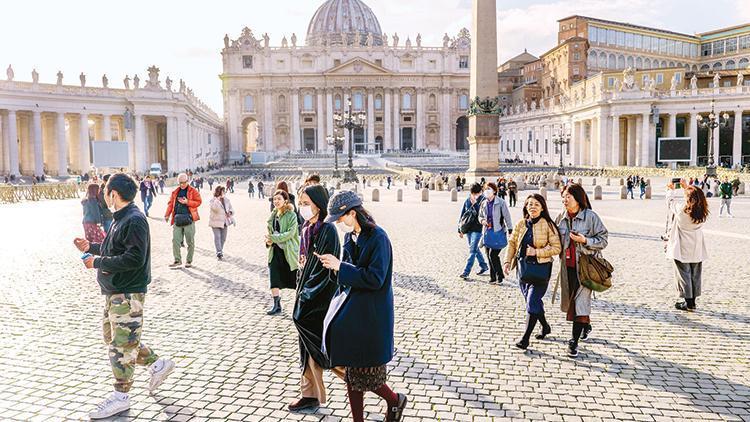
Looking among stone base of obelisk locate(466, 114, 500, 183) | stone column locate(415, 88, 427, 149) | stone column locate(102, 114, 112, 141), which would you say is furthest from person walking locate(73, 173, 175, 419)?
stone column locate(415, 88, 427, 149)

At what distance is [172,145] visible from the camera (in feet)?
196

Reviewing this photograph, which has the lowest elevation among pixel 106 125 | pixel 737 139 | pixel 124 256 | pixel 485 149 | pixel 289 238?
pixel 289 238

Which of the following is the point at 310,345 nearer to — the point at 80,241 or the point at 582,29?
the point at 80,241

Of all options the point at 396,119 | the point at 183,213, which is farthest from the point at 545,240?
the point at 396,119

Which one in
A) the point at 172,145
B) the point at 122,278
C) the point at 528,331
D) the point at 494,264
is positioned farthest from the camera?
the point at 172,145

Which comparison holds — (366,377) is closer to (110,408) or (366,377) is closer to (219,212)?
(110,408)

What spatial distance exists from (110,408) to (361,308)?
98.5 inches

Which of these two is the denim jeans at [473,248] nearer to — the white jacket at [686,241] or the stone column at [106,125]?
the white jacket at [686,241]

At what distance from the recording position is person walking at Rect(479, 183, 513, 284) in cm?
1027

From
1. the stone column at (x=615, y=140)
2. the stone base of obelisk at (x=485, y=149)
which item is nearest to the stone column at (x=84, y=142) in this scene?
the stone base of obelisk at (x=485, y=149)

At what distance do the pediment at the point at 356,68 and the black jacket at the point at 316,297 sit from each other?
92384 mm

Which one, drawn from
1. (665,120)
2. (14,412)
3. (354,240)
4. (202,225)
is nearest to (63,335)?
(14,412)

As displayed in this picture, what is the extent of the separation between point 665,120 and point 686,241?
5999 cm

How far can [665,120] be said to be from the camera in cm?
6178
